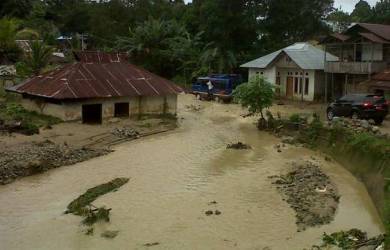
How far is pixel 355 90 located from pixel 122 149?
55.8ft

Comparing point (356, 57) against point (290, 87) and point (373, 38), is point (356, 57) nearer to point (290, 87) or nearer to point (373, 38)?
point (373, 38)

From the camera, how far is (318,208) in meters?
15.1

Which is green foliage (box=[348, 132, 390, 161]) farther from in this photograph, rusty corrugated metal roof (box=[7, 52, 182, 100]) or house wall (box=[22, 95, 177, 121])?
house wall (box=[22, 95, 177, 121])

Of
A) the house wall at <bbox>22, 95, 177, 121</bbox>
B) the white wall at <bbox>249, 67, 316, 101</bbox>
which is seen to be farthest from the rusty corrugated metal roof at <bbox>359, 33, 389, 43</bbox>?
the house wall at <bbox>22, 95, 177, 121</bbox>

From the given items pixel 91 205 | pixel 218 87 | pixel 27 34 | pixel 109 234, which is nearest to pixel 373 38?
pixel 218 87

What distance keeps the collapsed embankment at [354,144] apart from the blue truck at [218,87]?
1212 centimetres

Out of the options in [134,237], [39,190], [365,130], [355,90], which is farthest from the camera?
[355,90]

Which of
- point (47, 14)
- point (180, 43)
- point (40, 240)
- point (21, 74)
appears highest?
point (47, 14)

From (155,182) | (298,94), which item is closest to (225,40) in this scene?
(298,94)

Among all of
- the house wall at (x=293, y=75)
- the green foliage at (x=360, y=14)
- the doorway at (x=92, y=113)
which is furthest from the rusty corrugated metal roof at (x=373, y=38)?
the green foliage at (x=360, y=14)

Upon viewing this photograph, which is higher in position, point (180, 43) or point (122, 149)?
point (180, 43)

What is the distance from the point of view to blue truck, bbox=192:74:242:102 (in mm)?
39281

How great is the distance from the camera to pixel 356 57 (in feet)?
113

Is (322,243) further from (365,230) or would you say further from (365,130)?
(365,130)
